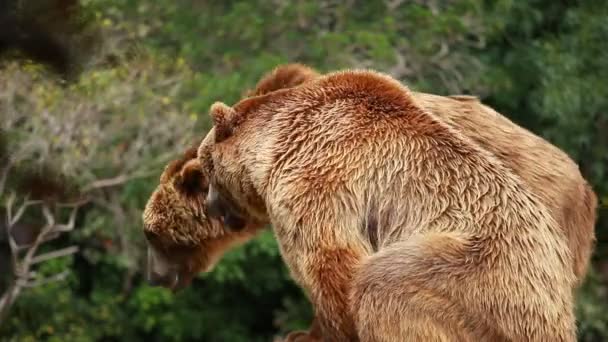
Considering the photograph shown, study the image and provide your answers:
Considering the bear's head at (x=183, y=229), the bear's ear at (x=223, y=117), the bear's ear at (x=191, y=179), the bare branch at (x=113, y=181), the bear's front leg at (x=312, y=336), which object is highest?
the bear's ear at (x=223, y=117)

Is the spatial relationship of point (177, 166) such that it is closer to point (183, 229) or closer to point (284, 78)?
point (183, 229)

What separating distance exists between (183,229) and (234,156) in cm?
95

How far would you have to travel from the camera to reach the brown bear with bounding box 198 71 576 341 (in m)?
3.83

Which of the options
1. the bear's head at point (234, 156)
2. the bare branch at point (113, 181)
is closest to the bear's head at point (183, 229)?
the bear's head at point (234, 156)

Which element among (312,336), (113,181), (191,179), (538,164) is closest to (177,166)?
(191,179)

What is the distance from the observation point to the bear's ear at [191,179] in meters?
5.07

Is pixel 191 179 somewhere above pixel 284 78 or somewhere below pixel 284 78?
below

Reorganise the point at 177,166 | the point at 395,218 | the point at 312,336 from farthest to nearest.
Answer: the point at 177,166
the point at 312,336
the point at 395,218

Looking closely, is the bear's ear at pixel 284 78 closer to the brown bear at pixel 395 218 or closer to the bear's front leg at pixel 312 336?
the brown bear at pixel 395 218

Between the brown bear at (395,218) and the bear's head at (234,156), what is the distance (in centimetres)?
1

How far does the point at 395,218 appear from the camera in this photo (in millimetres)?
4102

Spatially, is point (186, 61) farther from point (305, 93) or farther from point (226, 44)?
point (305, 93)

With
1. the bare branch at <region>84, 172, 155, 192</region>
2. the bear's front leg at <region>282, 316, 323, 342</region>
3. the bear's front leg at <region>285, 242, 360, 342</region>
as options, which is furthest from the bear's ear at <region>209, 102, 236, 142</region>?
the bare branch at <region>84, 172, 155, 192</region>

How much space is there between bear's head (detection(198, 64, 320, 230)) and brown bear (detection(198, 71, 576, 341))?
11 millimetres
